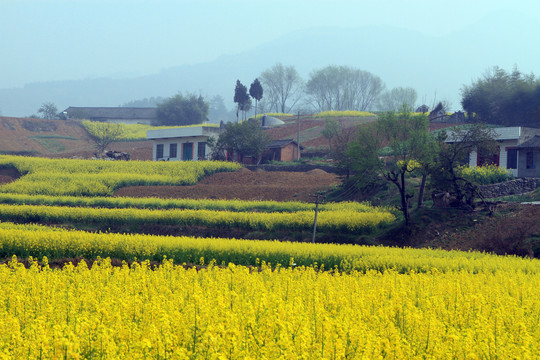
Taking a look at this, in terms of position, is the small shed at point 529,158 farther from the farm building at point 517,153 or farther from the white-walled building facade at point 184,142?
the white-walled building facade at point 184,142

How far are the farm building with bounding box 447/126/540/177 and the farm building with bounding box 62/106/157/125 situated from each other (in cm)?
8014

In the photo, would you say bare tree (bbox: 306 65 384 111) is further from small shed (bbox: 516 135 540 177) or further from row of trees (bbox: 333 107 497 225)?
row of trees (bbox: 333 107 497 225)

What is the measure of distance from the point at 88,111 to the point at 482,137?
9629cm

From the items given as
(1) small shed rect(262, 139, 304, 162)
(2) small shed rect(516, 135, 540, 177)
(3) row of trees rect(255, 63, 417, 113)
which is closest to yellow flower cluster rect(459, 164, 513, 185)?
(2) small shed rect(516, 135, 540, 177)

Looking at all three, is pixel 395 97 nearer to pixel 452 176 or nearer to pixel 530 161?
pixel 530 161

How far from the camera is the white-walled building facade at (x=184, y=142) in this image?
206ft

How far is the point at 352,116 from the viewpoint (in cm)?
8919

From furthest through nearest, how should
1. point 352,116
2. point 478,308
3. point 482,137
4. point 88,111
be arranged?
point 88,111
point 352,116
point 482,137
point 478,308

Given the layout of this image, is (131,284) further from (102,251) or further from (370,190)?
(370,190)

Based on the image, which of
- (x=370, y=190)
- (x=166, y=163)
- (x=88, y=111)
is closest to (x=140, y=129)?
(x=88, y=111)

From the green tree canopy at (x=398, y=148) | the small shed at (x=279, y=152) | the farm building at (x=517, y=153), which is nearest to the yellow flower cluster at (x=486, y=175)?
the farm building at (x=517, y=153)

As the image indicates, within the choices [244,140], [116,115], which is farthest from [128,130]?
[244,140]

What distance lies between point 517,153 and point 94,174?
31.9 metres

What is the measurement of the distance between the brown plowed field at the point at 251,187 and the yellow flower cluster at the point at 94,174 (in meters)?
1.46
